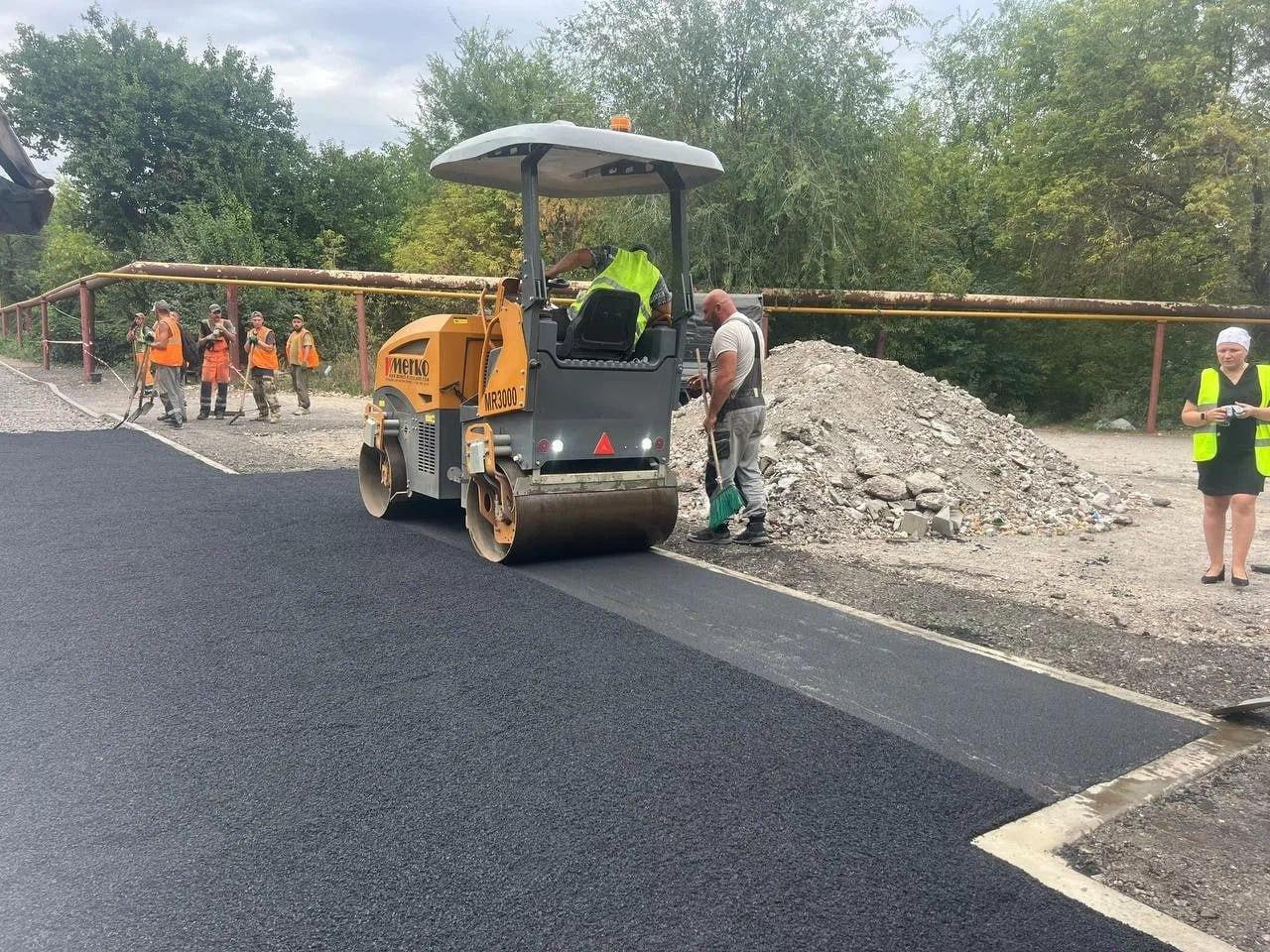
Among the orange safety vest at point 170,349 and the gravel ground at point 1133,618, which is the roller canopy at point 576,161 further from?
the orange safety vest at point 170,349

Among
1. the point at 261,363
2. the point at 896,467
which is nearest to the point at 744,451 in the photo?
the point at 896,467

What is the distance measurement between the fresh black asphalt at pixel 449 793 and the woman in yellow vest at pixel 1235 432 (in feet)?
10.6

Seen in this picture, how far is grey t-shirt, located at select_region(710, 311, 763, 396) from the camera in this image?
5938 mm

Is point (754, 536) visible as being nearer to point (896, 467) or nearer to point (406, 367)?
point (896, 467)

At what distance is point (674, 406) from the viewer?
565 centimetres

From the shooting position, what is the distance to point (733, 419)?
20.1 feet

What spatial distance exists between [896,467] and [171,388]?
30.2 ft

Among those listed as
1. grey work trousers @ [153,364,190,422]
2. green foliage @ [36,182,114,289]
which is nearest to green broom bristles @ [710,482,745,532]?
grey work trousers @ [153,364,190,422]

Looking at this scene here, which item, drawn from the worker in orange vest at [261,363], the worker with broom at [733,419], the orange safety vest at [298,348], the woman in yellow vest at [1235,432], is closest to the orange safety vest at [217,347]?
the worker in orange vest at [261,363]

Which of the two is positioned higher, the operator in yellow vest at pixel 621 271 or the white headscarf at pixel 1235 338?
the operator in yellow vest at pixel 621 271

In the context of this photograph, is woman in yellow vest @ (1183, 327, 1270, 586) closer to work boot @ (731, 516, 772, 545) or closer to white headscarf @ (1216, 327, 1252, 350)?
white headscarf @ (1216, 327, 1252, 350)

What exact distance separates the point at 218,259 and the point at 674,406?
18.1m

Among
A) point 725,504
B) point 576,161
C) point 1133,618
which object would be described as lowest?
point 1133,618

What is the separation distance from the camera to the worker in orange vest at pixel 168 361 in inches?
458
